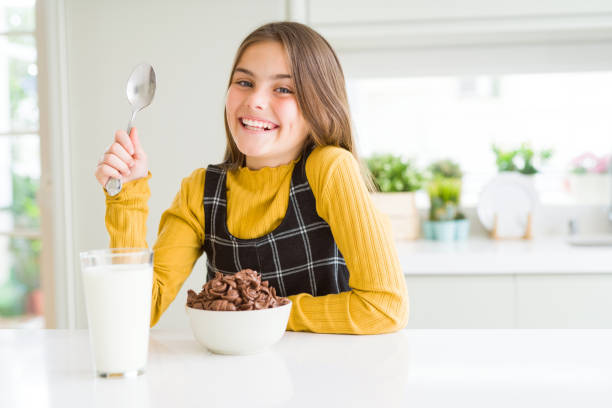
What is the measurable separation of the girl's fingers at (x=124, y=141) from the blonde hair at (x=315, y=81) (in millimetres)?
353

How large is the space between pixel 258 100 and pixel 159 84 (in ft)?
4.11

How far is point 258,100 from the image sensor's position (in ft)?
3.88

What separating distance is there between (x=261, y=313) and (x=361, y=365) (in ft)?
0.49

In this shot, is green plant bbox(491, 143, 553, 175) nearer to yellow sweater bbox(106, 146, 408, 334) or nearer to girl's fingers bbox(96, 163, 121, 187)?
yellow sweater bbox(106, 146, 408, 334)

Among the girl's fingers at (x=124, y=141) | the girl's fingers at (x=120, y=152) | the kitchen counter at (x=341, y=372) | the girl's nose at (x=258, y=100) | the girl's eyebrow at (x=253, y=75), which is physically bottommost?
the kitchen counter at (x=341, y=372)

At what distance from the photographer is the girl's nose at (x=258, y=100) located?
1.18 metres

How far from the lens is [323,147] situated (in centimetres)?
127

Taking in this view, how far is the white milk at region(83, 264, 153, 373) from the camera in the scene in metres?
0.73

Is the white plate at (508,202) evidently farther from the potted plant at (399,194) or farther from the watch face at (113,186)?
the watch face at (113,186)

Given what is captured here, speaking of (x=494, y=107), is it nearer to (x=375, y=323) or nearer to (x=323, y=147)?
(x=323, y=147)

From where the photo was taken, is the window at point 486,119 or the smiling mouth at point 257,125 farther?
the window at point 486,119

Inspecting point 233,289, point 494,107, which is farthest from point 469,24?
point 233,289

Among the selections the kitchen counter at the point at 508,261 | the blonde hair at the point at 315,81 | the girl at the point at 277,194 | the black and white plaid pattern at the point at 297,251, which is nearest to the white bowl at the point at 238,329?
the girl at the point at 277,194

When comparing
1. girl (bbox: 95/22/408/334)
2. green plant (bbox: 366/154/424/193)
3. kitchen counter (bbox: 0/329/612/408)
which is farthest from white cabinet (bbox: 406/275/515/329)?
kitchen counter (bbox: 0/329/612/408)
